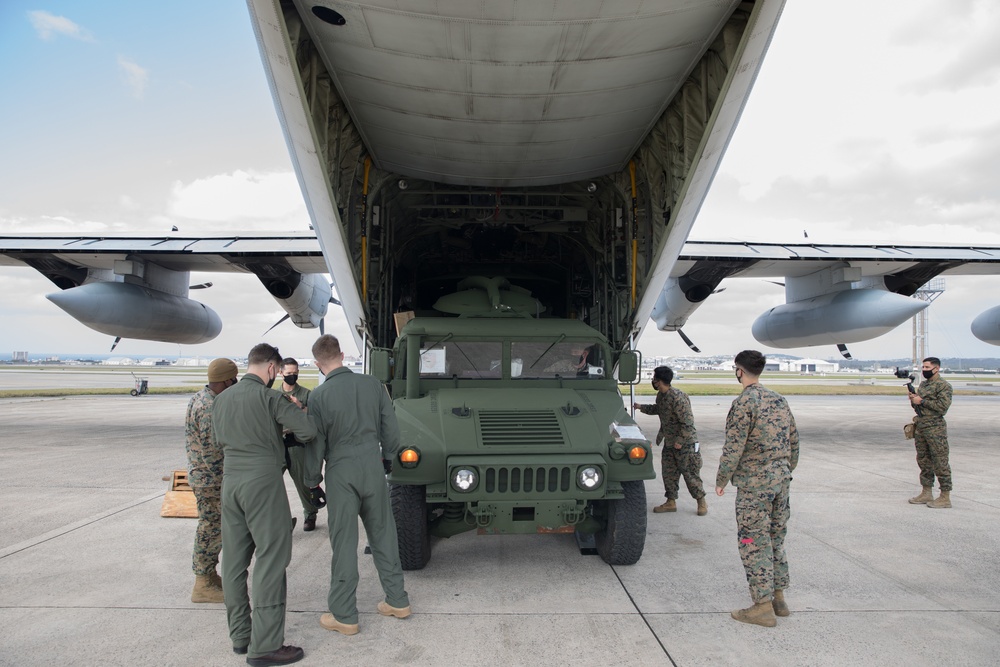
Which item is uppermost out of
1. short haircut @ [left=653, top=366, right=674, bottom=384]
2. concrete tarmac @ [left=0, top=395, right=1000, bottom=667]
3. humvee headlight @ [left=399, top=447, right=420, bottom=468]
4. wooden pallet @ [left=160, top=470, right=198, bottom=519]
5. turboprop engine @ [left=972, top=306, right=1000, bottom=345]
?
turboprop engine @ [left=972, top=306, right=1000, bottom=345]

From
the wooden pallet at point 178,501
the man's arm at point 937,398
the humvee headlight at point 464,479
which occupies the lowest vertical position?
the wooden pallet at point 178,501

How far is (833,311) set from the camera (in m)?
11.7

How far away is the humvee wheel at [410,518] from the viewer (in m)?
4.17

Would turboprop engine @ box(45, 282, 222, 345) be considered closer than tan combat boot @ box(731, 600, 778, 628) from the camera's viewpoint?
No

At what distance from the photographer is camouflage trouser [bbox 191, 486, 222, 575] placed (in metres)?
3.86

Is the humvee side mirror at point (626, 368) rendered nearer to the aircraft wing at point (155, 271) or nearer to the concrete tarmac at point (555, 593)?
the concrete tarmac at point (555, 593)

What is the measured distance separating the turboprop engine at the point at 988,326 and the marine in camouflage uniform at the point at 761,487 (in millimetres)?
12334

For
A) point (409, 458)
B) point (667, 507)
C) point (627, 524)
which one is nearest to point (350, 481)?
point (409, 458)

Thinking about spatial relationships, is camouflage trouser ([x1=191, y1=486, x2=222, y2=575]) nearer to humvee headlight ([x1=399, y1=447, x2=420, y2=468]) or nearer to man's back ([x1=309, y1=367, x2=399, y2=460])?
man's back ([x1=309, y1=367, x2=399, y2=460])

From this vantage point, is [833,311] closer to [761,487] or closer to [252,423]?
[761,487]

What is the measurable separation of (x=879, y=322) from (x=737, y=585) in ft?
29.5

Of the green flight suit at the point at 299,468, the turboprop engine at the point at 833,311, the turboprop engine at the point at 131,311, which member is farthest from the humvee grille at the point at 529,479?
the turboprop engine at the point at 131,311

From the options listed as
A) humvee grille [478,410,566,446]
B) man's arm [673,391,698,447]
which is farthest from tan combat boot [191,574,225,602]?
man's arm [673,391,698,447]

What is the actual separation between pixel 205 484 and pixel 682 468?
174 inches
